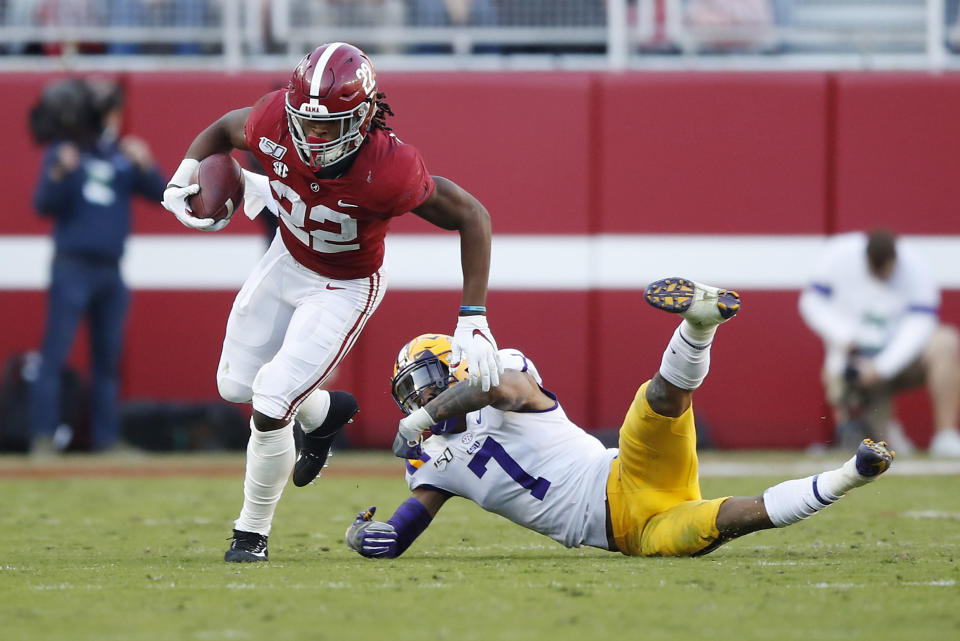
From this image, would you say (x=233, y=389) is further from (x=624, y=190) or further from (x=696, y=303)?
(x=624, y=190)

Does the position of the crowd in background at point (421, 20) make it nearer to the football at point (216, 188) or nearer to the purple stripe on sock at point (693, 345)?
the football at point (216, 188)

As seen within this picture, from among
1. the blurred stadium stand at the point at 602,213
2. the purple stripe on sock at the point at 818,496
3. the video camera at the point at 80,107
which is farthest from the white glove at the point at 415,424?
the video camera at the point at 80,107

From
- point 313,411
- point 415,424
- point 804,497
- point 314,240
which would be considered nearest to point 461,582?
point 415,424

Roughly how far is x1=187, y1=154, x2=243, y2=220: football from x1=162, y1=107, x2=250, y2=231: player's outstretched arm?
0.02m

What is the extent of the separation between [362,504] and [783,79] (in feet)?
13.7

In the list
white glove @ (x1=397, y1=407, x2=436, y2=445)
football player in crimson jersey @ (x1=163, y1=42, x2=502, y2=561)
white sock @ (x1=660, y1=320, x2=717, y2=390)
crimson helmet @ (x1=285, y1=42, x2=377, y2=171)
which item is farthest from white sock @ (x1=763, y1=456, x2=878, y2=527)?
crimson helmet @ (x1=285, y1=42, x2=377, y2=171)

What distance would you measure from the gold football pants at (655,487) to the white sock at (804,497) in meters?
0.17

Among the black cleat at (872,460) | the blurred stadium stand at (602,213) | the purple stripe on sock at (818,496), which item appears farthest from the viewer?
the blurred stadium stand at (602,213)

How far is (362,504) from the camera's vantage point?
617 centimetres

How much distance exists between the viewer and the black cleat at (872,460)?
12.6ft

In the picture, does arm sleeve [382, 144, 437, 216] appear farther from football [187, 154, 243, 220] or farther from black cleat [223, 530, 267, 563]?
black cleat [223, 530, 267, 563]

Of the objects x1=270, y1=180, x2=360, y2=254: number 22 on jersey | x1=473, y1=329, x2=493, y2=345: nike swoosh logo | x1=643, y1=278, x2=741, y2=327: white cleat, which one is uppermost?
x1=270, y1=180, x2=360, y2=254: number 22 on jersey

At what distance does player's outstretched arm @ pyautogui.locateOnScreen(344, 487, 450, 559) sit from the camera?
4.23 m

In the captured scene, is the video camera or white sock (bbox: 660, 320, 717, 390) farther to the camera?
the video camera
